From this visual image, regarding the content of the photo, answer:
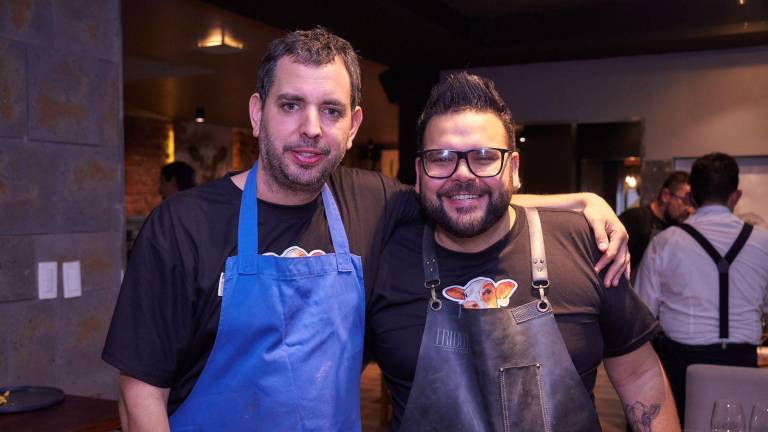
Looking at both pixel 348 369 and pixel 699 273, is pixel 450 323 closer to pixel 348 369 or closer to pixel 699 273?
pixel 348 369

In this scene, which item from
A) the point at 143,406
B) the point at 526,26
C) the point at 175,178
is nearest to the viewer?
the point at 143,406

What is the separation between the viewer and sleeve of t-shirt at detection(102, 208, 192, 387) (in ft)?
4.52

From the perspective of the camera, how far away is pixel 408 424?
1.47 m

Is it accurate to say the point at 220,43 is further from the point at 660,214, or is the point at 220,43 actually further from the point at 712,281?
the point at 712,281

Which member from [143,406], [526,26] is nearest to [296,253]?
[143,406]

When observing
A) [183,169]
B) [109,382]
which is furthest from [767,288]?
[183,169]

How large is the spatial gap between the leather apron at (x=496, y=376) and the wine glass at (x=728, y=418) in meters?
0.34

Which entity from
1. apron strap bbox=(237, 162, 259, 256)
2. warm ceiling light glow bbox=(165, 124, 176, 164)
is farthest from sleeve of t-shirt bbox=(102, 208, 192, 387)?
warm ceiling light glow bbox=(165, 124, 176, 164)

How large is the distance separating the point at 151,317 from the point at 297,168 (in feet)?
1.35

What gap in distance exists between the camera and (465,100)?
1575mm

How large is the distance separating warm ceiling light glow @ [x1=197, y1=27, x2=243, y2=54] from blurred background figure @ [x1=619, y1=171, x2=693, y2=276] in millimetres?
3288

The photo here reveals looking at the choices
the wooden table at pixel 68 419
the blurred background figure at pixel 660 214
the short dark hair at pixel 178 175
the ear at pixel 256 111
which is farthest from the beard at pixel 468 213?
the short dark hair at pixel 178 175

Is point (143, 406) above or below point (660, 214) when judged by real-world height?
below

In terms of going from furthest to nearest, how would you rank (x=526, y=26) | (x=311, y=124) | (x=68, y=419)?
(x=526, y=26) → (x=68, y=419) → (x=311, y=124)
